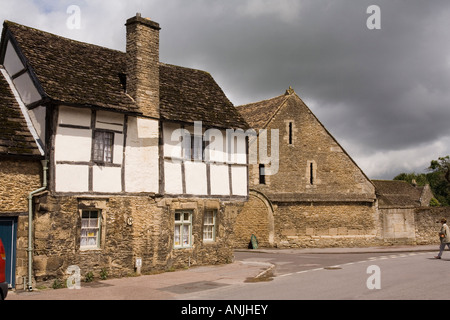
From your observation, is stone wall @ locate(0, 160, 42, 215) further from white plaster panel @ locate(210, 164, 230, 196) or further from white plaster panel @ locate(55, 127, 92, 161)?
white plaster panel @ locate(210, 164, 230, 196)

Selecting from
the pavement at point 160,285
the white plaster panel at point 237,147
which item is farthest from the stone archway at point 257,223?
the pavement at point 160,285

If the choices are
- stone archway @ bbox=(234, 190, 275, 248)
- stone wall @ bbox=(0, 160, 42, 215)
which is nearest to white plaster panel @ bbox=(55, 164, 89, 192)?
stone wall @ bbox=(0, 160, 42, 215)

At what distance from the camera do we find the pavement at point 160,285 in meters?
12.4

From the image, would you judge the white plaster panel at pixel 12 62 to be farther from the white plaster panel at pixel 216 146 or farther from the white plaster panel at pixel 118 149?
the white plaster panel at pixel 216 146

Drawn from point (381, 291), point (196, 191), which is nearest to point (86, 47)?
point (196, 191)

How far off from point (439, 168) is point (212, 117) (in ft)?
173

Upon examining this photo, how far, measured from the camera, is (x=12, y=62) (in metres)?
16.8

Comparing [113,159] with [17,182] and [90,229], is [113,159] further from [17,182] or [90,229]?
[17,182]

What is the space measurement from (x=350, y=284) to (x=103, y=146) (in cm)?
871
